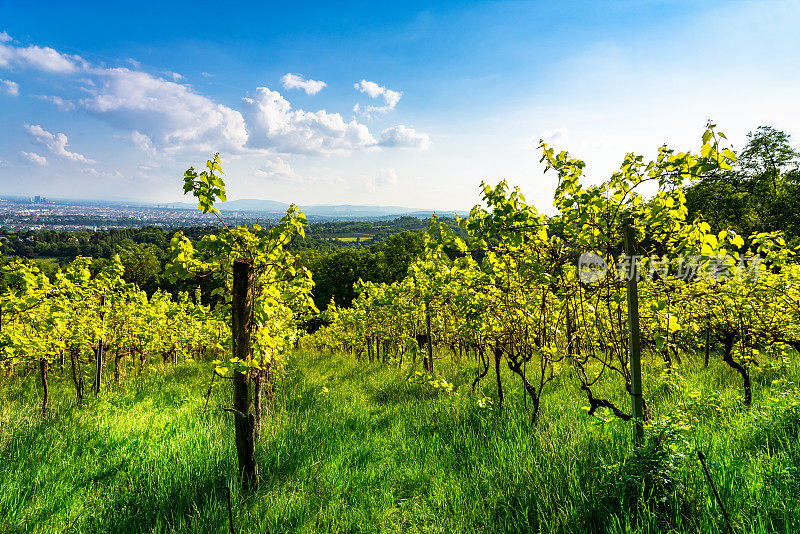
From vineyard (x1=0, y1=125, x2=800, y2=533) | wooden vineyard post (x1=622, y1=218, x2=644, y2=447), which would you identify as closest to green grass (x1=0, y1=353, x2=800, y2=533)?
vineyard (x1=0, y1=125, x2=800, y2=533)

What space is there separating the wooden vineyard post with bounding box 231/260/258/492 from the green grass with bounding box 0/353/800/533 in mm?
240

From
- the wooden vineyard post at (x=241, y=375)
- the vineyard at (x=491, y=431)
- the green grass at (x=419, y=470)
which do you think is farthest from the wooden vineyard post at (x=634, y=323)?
the wooden vineyard post at (x=241, y=375)

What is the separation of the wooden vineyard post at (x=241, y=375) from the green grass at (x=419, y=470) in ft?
0.79

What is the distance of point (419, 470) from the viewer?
3.94 meters

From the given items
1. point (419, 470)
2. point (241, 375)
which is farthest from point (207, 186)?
point (419, 470)

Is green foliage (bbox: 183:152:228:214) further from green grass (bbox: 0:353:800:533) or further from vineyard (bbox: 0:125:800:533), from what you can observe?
green grass (bbox: 0:353:800:533)

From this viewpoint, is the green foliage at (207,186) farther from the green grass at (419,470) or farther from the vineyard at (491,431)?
the green grass at (419,470)

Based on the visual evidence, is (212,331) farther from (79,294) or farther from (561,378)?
(561,378)

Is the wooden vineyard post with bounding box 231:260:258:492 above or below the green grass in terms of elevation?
above

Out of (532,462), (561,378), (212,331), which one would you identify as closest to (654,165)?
(532,462)

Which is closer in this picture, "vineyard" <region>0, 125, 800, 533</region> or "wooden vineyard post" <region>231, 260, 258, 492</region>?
"vineyard" <region>0, 125, 800, 533</region>

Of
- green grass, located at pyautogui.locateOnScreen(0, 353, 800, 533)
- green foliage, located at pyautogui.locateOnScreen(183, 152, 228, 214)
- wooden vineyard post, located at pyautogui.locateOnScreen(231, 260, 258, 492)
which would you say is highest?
green foliage, located at pyautogui.locateOnScreen(183, 152, 228, 214)

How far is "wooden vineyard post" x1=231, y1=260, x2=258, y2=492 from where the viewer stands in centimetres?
324

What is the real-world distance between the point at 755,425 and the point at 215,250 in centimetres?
628
